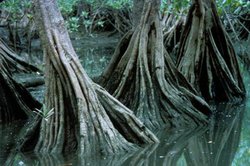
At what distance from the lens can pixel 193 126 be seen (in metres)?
8.09

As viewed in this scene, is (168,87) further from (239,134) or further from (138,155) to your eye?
A: (138,155)

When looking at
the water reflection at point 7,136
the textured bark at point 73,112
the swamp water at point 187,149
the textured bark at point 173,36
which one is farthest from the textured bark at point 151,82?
the textured bark at point 173,36

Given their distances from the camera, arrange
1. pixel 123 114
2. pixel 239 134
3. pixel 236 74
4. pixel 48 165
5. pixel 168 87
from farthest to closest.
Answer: pixel 236 74, pixel 168 87, pixel 239 134, pixel 123 114, pixel 48 165

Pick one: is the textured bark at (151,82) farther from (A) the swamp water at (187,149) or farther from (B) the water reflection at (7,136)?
(B) the water reflection at (7,136)

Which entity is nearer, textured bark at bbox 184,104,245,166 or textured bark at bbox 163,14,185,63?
textured bark at bbox 184,104,245,166

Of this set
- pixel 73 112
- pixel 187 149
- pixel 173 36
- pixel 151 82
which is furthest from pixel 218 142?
pixel 173 36

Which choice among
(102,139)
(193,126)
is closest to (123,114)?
(102,139)

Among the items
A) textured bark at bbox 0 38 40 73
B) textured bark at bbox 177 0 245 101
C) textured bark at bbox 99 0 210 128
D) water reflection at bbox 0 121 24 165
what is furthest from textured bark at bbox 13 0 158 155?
textured bark at bbox 0 38 40 73

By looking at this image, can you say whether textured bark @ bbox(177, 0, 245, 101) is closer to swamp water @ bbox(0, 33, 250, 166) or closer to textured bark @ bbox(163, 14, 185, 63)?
swamp water @ bbox(0, 33, 250, 166)

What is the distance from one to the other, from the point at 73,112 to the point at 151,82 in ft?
5.79

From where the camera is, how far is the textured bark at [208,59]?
9.84 m

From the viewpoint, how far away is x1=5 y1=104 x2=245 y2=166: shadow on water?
6414 mm

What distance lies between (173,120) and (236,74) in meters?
2.56

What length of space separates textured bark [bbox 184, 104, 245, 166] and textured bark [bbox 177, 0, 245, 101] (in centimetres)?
86
